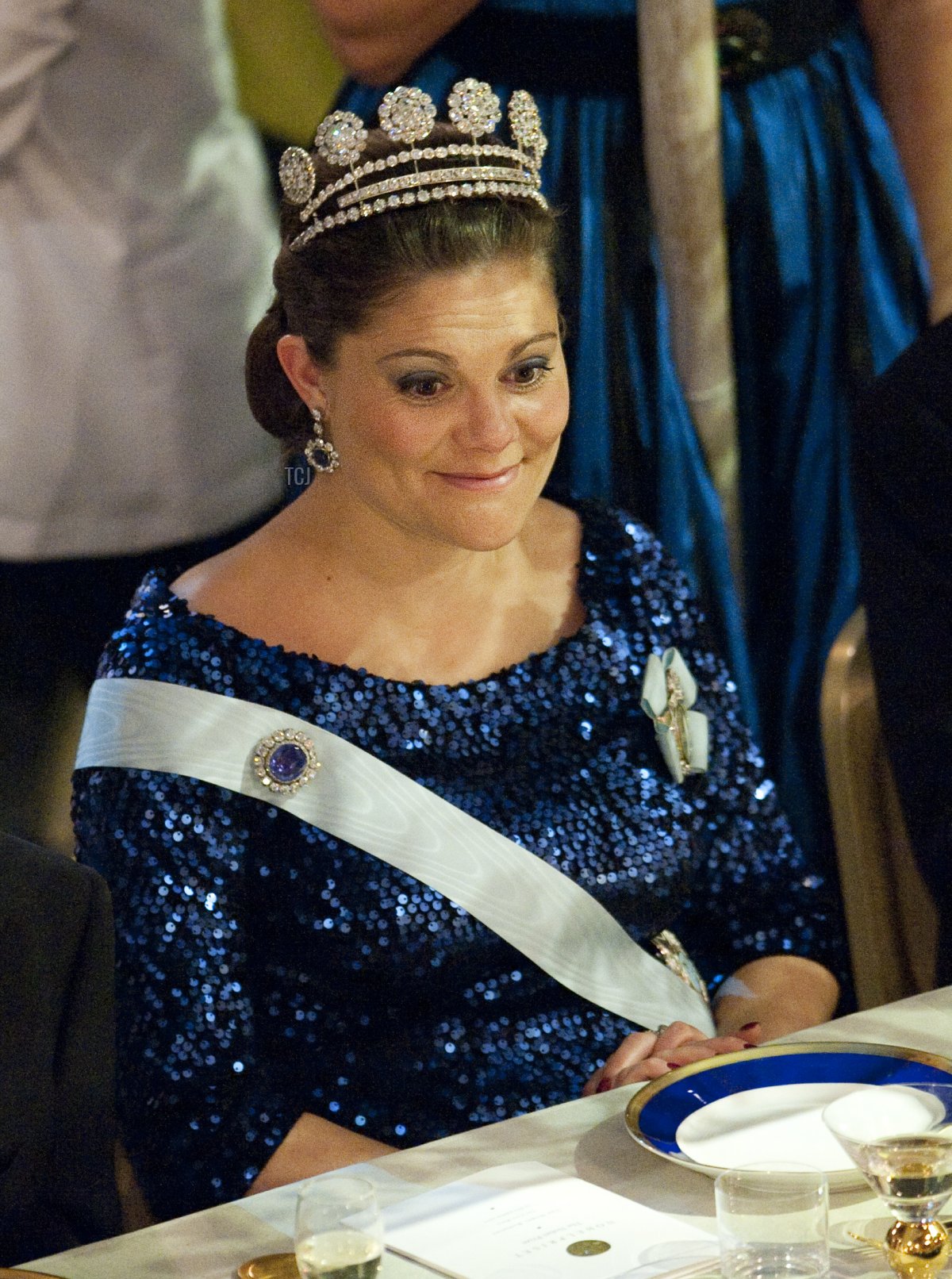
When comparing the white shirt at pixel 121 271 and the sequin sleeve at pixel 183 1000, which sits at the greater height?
the white shirt at pixel 121 271

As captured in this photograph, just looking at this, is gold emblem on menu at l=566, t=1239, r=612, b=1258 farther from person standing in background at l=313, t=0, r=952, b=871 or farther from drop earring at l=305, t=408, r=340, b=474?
person standing in background at l=313, t=0, r=952, b=871

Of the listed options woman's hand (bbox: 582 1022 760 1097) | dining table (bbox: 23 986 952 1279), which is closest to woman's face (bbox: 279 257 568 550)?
woman's hand (bbox: 582 1022 760 1097)

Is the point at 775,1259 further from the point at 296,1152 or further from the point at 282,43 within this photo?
the point at 282,43

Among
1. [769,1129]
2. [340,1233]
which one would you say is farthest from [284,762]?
[340,1233]

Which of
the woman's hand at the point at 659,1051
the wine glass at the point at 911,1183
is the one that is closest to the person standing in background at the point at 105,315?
the woman's hand at the point at 659,1051

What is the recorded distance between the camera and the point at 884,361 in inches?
108

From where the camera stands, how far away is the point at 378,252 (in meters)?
1.95

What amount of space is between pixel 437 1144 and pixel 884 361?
178 centimetres

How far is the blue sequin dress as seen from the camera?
177cm

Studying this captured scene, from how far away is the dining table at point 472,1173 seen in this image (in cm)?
117

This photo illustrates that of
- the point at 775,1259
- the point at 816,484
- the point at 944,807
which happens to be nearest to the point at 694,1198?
the point at 775,1259

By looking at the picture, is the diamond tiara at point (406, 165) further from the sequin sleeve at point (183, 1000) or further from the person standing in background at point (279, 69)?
the sequin sleeve at point (183, 1000)

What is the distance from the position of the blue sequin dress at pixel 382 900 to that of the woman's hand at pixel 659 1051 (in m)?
0.16

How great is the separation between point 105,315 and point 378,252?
1.25 feet
